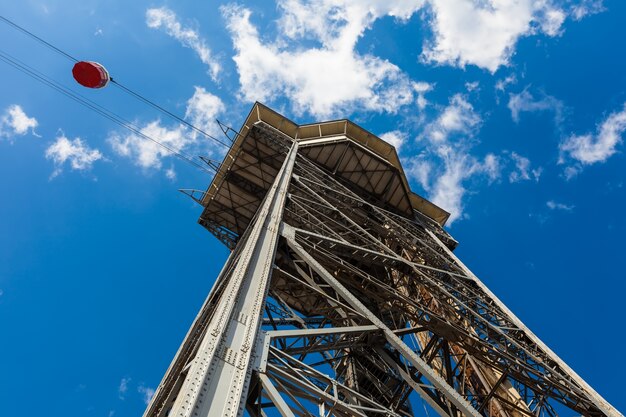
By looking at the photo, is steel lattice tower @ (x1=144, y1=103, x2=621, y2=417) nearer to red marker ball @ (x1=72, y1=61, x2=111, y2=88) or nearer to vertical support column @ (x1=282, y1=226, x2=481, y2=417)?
vertical support column @ (x1=282, y1=226, x2=481, y2=417)

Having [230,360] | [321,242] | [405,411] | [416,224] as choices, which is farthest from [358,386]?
[416,224]

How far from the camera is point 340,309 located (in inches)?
376

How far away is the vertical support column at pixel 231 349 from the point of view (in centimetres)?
461

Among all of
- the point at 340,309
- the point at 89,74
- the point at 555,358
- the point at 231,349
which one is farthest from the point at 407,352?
the point at 89,74

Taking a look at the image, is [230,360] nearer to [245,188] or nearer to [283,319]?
[283,319]

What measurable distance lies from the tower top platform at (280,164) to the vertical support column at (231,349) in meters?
12.2

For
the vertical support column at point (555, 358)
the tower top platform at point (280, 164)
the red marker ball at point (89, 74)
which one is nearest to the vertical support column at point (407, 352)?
the vertical support column at point (555, 358)

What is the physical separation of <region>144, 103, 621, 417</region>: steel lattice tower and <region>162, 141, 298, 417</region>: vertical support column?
2 centimetres

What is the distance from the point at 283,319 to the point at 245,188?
25.6 ft

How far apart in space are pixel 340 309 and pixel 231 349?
4317 mm

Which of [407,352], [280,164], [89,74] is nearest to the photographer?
[407,352]

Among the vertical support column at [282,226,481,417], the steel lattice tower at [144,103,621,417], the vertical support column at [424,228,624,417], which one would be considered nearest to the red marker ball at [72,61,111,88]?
the steel lattice tower at [144,103,621,417]

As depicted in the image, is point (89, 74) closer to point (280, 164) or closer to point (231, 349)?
point (280, 164)

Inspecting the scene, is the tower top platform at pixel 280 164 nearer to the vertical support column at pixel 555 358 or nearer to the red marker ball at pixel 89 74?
the vertical support column at pixel 555 358
